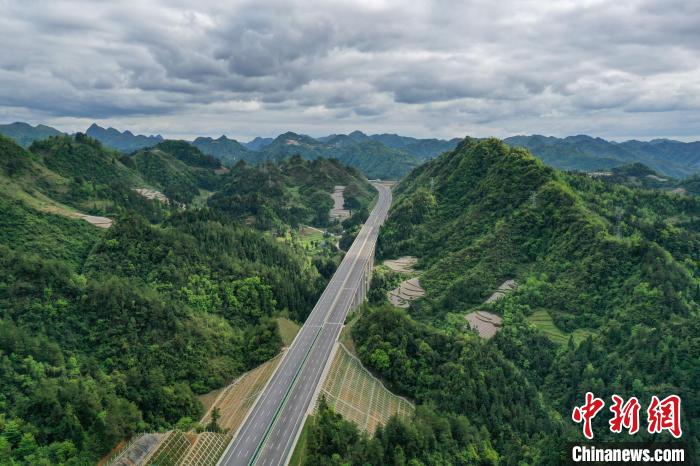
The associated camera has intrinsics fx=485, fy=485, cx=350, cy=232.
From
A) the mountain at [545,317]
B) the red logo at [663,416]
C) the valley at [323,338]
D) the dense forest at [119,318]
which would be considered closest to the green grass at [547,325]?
the mountain at [545,317]

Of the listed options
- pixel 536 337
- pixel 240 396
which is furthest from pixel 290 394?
pixel 536 337

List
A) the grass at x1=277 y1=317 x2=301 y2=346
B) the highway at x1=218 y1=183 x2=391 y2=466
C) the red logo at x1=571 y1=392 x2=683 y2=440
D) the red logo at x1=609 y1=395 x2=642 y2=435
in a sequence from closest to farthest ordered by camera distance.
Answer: the red logo at x1=571 y1=392 x2=683 y2=440
the red logo at x1=609 y1=395 x2=642 y2=435
the highway at x1=218 y1=183 x2=391 y2=466
the grass at x1=277 y1=317 x2=301 y2=346

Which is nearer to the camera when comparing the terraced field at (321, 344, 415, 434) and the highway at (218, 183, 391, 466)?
the highway at (218, 183, 391, 466)

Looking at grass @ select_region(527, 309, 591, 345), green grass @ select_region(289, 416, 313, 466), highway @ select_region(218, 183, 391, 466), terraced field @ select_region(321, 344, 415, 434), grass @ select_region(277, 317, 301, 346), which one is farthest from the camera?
grass @ select_region(277, 317, 301, 346)

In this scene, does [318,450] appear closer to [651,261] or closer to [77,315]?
[77,315]

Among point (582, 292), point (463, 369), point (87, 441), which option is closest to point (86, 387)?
point (87, 441)

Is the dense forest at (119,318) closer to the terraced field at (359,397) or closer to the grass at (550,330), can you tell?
the terraced field at (359,397)

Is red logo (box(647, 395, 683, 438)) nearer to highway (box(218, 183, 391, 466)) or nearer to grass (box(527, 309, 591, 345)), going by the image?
grass (box(527, 309, 591, 345))

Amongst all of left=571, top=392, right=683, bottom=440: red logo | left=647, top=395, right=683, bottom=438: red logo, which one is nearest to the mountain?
left=571, top=392, right=683, bottom=440: red logo
